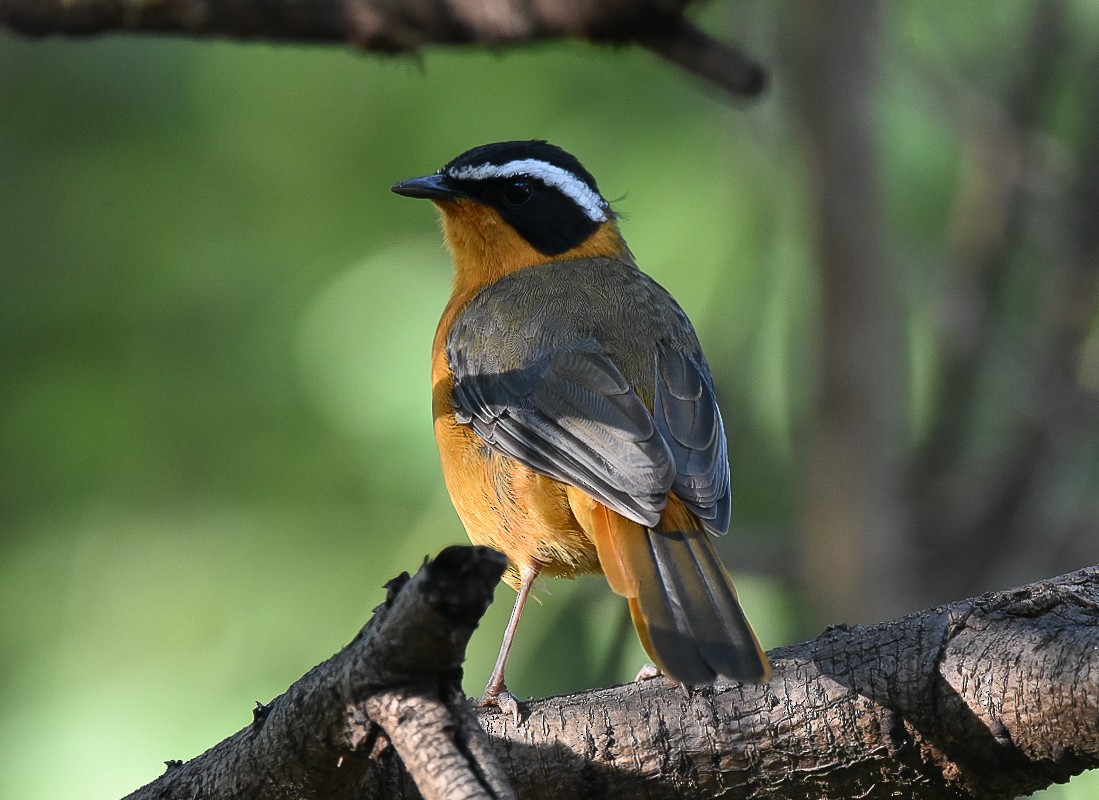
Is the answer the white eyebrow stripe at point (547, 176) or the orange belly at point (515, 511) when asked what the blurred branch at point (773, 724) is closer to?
the orange belly at point (515, 511)

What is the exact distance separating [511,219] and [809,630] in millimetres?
2574

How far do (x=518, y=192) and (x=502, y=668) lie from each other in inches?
77.6

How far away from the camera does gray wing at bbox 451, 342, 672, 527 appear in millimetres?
3715

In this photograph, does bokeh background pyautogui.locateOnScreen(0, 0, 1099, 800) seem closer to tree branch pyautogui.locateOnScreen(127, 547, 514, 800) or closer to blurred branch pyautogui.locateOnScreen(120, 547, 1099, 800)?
blurred branch pyautogui.locateOnScreen(120, 547, 1099, 800)

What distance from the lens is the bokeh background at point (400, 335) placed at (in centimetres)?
544

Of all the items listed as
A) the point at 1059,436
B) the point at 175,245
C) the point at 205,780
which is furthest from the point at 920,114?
the point at 205,780

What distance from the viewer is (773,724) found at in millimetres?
3094

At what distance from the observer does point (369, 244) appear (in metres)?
6.20

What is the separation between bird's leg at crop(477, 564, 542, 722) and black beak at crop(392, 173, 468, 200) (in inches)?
59.7

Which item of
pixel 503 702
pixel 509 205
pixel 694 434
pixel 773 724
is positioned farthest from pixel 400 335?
pixel 773 724

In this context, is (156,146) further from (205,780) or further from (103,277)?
(205,780)

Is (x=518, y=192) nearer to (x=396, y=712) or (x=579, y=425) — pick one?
(x=579, y=425)

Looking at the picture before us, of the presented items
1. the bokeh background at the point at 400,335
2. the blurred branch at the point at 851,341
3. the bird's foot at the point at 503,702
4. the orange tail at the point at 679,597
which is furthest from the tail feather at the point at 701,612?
the blurred branch at the point at 851,341

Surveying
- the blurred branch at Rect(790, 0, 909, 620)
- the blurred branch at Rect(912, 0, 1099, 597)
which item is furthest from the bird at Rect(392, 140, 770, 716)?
the blurred branch at Rect(912, 0, 1099, 597)
